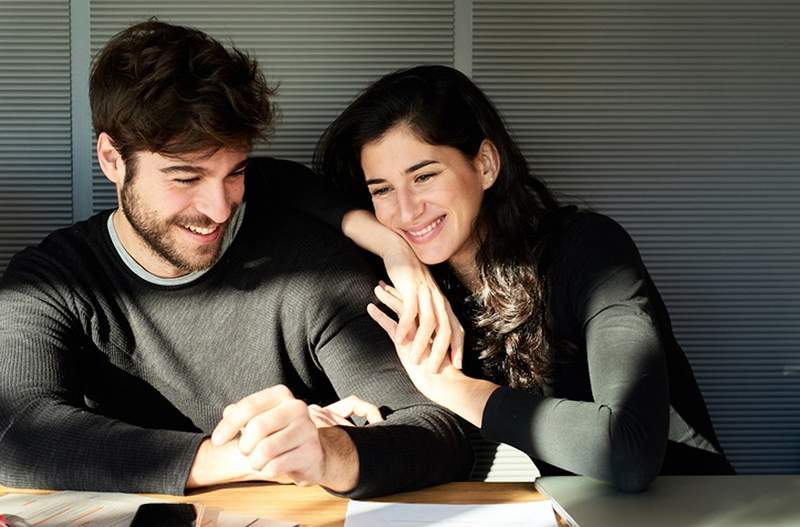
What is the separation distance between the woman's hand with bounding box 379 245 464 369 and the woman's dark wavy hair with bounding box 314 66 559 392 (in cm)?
20

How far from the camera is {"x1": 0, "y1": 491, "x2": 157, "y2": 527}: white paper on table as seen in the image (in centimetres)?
143

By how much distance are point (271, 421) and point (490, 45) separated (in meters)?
1.61

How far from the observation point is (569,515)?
4.69ft

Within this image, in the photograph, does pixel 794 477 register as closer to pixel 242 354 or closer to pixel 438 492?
pixel 438 492

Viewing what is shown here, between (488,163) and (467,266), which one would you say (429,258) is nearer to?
(467,266)

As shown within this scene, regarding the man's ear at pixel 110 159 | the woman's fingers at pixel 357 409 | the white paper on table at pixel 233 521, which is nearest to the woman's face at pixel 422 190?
the woman's fingers at pixel 357 409

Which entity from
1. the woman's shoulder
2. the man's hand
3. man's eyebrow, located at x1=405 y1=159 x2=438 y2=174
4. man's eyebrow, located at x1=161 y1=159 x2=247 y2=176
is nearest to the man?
man's eyebrow, located at x1=161 y1=159 x2=247 y2=176

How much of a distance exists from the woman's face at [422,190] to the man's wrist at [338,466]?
0.72 metres

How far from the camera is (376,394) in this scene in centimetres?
196

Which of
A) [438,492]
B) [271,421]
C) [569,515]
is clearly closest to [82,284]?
[271,421]

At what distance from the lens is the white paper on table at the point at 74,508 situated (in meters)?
1.43

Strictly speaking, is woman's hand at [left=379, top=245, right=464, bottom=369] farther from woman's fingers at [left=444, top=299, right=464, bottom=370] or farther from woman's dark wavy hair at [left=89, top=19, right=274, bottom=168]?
woman's dark wavy hair at [left=89, top=19, right=274, bottom=168]

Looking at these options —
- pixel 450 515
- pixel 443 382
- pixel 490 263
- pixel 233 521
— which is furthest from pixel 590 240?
pixel 233 521

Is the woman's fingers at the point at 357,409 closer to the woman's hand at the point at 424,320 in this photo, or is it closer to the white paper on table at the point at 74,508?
the woman's hand at the point at 424,320
